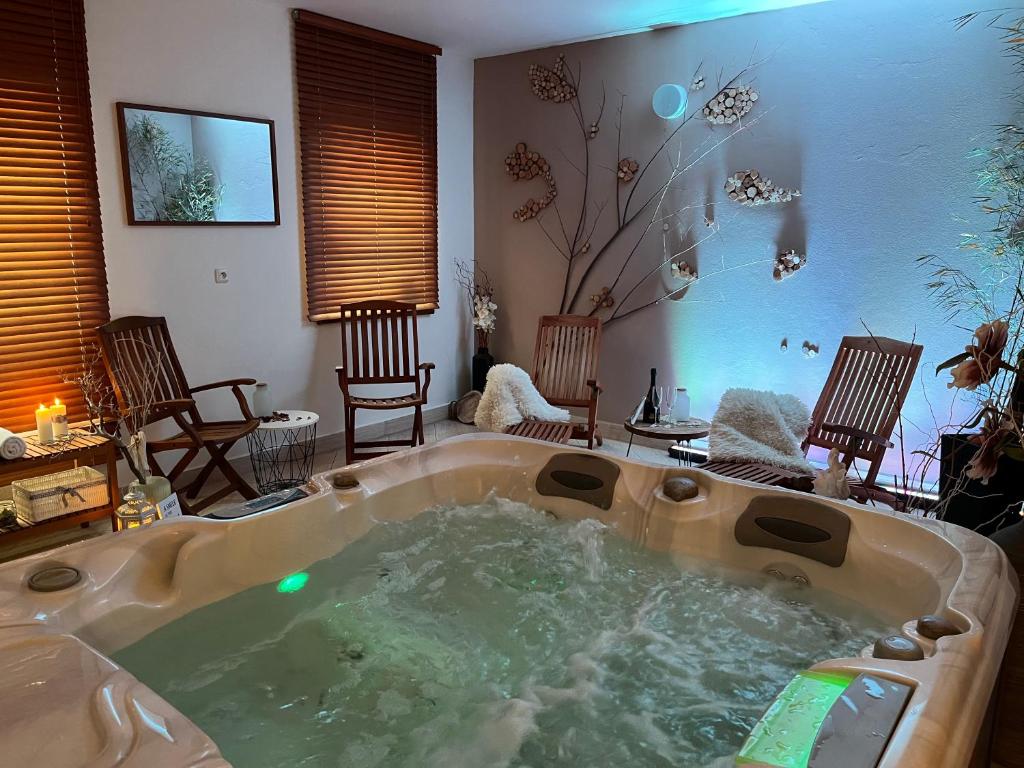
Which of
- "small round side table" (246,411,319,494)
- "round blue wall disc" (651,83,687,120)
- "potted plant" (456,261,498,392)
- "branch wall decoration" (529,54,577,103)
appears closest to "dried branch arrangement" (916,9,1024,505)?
"round blue wall disc" (651,83,687,120)

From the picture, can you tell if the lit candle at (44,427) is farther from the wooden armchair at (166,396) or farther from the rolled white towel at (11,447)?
the wooden armchair at (166,396)

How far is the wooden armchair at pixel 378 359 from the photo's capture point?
4.30m

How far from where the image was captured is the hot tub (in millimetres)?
1375

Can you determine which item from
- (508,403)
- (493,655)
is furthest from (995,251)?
(493,655)

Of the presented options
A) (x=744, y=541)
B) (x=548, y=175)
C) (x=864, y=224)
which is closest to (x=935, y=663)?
(x=744, y=541)

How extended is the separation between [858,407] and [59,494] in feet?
12.0

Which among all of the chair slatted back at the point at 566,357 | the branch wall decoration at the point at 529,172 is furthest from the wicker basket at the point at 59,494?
the branch wall decoration at the point at 529,172

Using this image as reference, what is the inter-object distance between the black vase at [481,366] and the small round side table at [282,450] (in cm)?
137

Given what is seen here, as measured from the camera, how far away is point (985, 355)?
58.7 inches

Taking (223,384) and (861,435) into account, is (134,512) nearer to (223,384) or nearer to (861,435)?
(223,384)

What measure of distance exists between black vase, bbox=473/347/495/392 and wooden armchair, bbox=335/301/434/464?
2.26 feet

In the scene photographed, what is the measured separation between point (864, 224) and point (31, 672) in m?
3.97

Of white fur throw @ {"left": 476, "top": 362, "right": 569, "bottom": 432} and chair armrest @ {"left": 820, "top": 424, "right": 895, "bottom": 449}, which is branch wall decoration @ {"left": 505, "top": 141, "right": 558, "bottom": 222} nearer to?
white fur throw @ {"left": 476, "top": 362, "right": 569, "bottom": 432}

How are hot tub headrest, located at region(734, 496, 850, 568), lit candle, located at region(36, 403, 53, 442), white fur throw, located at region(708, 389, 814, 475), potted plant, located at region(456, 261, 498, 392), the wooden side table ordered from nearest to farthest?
hot tub headrest, located at region(734, 496, 850, 568)
the wooden side table
lit candle, located at region(36, 403, 53, 442)
white fur throw, located at region(708, 389, 814, 475)
potted plant, located at region(456, 261, 498, 392)
